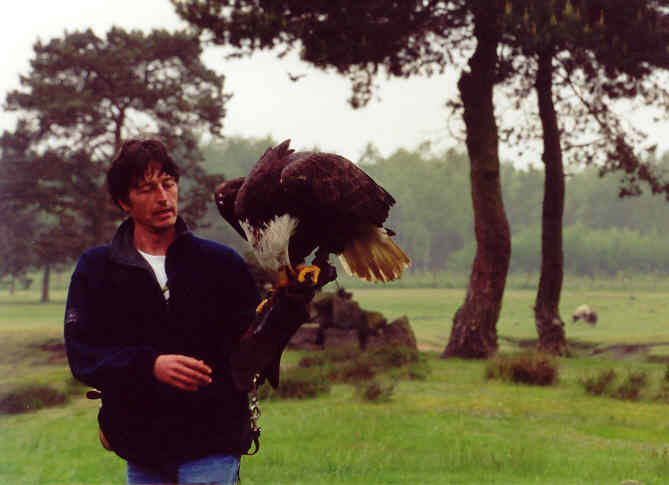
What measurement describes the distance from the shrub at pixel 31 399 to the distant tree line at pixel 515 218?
60.2m

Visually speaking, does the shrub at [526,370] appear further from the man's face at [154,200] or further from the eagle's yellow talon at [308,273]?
the man's face at [154,200]

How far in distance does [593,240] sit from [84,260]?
9133 cm

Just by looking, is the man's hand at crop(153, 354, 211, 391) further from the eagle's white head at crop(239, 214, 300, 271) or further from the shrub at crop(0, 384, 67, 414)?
the shrub at crop(0, 384, 67, 414)

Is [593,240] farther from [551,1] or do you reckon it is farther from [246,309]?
[246,309]

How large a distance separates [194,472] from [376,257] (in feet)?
4.60

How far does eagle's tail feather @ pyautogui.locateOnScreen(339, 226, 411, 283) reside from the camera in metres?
3.79

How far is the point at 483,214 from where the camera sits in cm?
1969

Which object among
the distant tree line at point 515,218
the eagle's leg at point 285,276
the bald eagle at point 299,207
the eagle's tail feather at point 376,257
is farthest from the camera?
the distant tree line at point 515,218

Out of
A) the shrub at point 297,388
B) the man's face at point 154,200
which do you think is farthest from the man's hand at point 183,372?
the shrub at point 297,388

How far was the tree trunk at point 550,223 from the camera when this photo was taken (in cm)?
2094

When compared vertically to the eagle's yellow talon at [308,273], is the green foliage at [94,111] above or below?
above

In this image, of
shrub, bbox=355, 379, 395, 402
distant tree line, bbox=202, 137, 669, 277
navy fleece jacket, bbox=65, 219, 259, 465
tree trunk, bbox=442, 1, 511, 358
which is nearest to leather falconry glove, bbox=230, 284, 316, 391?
navy fleece jacket, bbox=65, 219, 259, 465

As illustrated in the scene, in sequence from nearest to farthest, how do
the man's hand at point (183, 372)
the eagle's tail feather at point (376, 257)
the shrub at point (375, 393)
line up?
the man's hand at point (183, 372) → the eagle's tail feather at point (376, 257) → the shrub at point (375, 393)

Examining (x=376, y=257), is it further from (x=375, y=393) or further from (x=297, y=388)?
(x=297, y=388)
